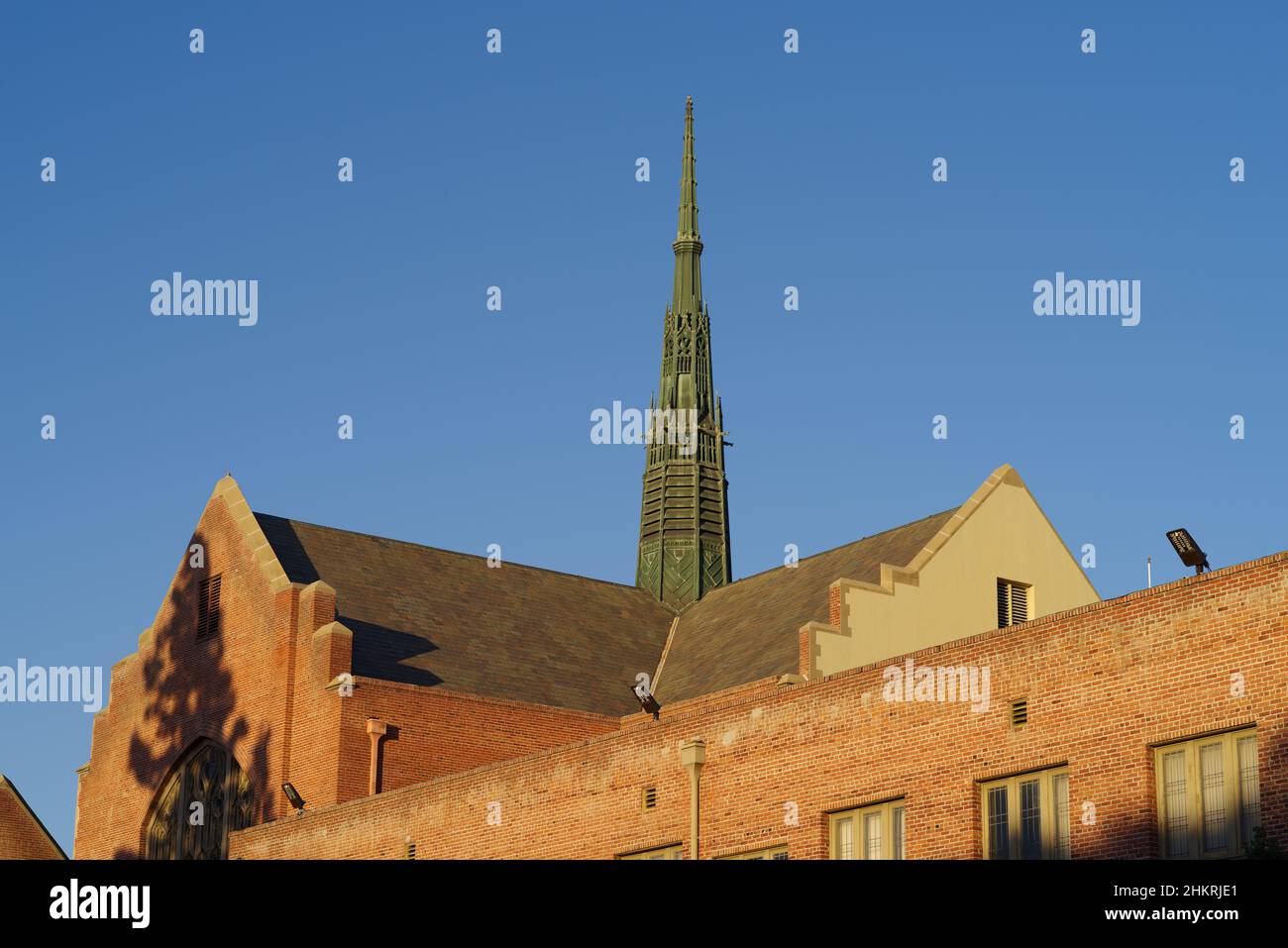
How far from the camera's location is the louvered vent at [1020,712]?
85.1 ft

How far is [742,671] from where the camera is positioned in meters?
45.6

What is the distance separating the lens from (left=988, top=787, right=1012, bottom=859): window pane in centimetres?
2594

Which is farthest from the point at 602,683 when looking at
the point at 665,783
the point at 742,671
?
the point at 665,783

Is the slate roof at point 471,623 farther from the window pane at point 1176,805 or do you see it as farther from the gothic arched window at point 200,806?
the window pane at point 1176,805

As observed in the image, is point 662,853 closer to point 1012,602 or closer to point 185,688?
point 1012,602

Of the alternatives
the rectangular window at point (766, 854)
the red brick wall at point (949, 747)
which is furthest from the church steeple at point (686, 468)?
the rectangular window at point (766, 854)

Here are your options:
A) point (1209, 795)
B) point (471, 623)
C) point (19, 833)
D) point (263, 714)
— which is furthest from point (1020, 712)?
point (19, 833)

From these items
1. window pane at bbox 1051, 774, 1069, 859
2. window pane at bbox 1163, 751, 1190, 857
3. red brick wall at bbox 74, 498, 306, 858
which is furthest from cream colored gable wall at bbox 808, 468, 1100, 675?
window pane at bbox 1163, 751, 1190, 857

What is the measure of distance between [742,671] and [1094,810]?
2126 centimetres

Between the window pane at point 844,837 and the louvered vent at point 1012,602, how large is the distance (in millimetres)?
17251
